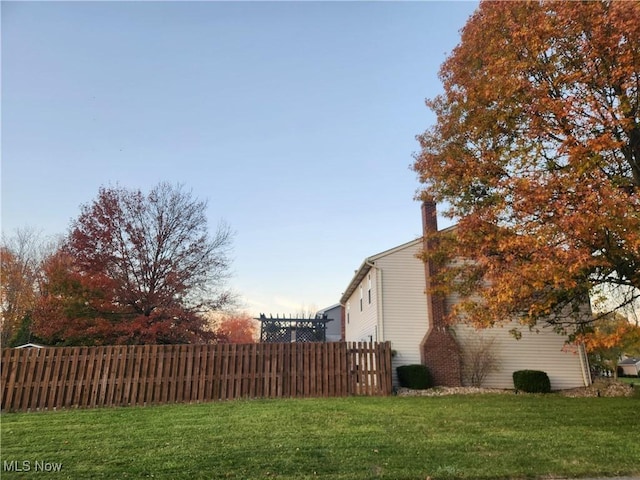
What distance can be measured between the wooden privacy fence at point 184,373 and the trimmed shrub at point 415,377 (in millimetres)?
2346

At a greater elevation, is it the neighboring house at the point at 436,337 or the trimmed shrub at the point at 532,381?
the neighboring house at the point at 436,337

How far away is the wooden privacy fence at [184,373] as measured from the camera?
400 inches

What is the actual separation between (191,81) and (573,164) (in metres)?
11.3

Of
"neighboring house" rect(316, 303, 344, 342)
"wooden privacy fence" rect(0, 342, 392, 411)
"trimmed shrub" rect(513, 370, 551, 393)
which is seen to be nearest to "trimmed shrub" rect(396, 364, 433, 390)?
"wooden privacy fence" rect(0, 342, 392, 411)

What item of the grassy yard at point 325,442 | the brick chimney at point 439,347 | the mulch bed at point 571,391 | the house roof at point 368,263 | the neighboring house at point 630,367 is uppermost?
the house roof at point 368,263

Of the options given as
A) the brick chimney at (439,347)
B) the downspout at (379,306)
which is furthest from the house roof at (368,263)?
the brick chimney at (439,347)

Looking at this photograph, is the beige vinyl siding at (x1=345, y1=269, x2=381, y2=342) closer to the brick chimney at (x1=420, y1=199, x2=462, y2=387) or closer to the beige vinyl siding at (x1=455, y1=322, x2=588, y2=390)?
the brick chimney at (x1=420, y1=199, x2=462, y2=387)

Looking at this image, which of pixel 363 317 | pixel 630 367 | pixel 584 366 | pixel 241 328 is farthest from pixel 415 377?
pixel 630 367

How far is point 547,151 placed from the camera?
8531 mm

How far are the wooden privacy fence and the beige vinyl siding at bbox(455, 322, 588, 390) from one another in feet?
16.9

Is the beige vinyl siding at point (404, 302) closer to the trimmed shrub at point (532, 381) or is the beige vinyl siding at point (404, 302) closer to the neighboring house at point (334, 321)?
the trimmed shrub at point (532, 381)

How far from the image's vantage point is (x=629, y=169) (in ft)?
27.8

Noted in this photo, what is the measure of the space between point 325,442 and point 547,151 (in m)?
7.42

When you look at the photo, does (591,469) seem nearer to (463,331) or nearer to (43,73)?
(463,331)
